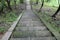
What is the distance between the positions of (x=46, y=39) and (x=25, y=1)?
3166 centimetres

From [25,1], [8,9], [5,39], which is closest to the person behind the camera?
[5,39]

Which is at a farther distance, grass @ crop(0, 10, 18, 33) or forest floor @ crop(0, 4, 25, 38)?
grass @ crop(0, 10, 18, 33)

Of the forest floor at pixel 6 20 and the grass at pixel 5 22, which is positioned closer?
the forest floor at pixel 6 20

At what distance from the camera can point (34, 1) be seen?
37281mm

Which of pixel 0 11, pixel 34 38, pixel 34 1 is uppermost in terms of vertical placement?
pixel 34 38

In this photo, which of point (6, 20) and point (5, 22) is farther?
point (6, 20)

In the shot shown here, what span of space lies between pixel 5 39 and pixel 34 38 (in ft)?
3.63

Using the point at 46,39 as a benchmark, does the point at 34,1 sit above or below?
below

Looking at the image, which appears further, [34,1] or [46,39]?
[34,1]

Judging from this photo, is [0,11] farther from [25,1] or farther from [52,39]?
[25,1]

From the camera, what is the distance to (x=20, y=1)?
37.2 meters

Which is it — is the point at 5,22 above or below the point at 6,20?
above

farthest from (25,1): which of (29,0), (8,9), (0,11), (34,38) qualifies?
(34,38)

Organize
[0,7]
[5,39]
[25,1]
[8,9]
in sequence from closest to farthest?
[5,39] → [0,7] → [8,9] → [25,1]
